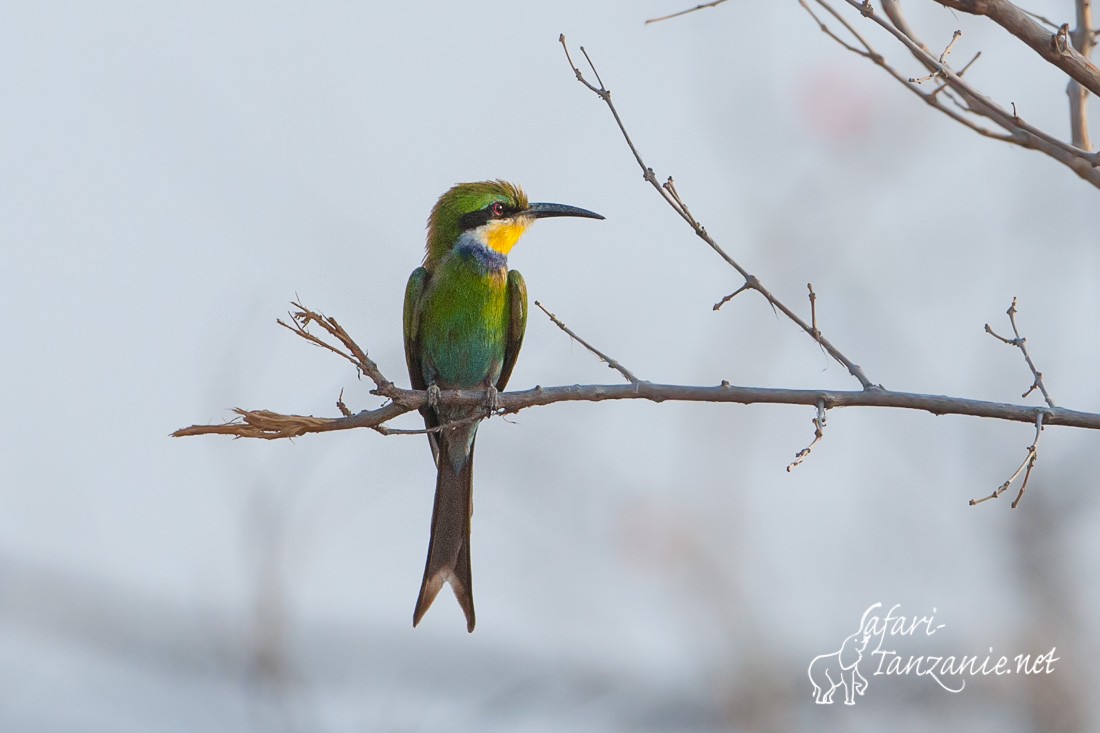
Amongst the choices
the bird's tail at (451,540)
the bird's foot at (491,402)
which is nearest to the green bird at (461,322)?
the bird's tail at (451,540)

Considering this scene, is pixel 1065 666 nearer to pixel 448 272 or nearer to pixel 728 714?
pixel 728 714

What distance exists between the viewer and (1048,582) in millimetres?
4926

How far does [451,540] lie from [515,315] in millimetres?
975

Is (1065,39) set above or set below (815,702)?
above

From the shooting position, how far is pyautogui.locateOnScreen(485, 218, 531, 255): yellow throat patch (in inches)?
191

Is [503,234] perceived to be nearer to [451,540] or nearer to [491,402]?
[451,540]

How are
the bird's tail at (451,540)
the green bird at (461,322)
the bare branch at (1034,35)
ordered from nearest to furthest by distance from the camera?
1. the bare branch at (1034,35)
2. the bird's tail at (451,540)
3. the green bird at (461,322)

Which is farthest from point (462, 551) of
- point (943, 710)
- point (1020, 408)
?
point (1020, 408)

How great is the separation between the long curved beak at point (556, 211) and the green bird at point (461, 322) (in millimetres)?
180

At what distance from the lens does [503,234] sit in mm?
4918

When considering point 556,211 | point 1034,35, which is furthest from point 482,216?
point 1034,35

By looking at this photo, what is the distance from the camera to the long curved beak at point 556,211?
5177 millimetres

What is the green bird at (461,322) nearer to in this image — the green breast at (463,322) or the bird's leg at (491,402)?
the green breast at (463,322)

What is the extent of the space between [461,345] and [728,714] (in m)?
1.72
